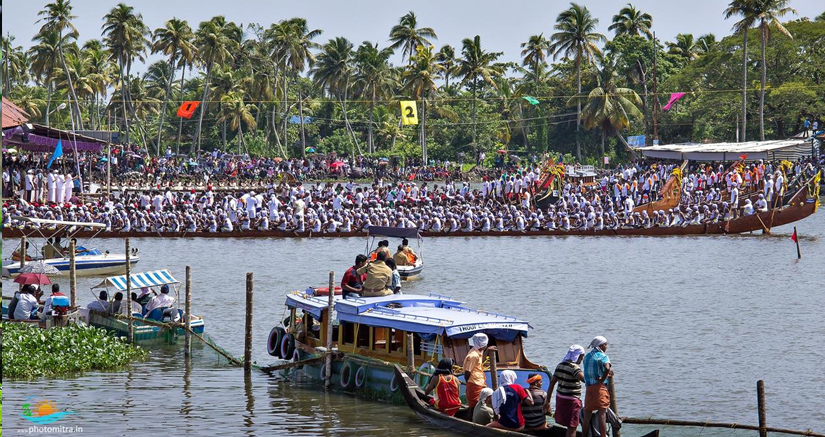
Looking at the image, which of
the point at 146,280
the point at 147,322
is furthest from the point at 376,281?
the point at 146,280

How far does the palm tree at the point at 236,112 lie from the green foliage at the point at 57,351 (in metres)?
75.5

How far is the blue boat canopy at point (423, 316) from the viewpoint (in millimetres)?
19609

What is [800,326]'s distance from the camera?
33656mm

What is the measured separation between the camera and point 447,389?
18625 mm

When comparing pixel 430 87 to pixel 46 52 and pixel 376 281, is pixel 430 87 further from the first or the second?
pixel 376 281

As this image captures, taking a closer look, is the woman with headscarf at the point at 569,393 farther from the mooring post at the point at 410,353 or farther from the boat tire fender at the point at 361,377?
the boat tire fender at the point at 361,377

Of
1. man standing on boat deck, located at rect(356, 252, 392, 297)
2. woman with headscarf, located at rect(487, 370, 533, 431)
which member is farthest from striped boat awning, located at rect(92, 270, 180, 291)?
woman with headscarf, located at rect(487, 370, 533, 431)

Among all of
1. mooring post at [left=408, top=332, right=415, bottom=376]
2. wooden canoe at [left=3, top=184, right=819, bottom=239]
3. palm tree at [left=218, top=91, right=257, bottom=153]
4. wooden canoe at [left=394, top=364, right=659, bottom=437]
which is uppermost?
palm tree at [left=218, top=91, right=257, bottom=153]

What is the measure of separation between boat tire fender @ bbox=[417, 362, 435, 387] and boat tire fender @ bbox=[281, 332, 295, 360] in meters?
5.17

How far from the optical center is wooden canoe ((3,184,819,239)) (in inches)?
2243

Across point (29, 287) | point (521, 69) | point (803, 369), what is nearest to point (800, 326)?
point (803, 369)

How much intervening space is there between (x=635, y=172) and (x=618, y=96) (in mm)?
24783

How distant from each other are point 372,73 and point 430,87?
32.6 feet

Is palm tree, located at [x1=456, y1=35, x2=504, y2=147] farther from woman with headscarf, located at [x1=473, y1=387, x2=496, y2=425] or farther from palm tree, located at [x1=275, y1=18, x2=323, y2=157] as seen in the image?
woman with headscarf, located at [x1=473, y1=387, x2=496, y2=425]
